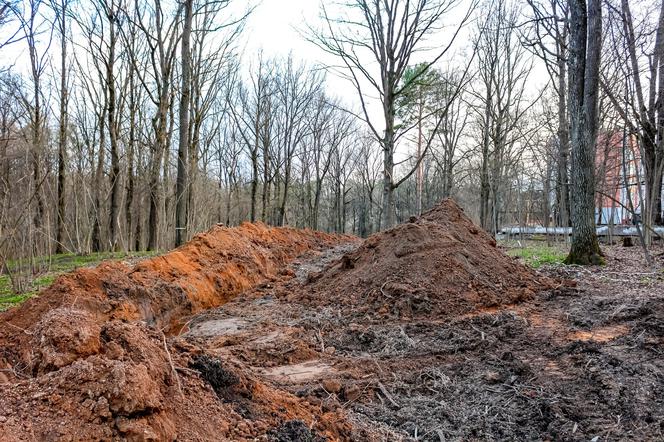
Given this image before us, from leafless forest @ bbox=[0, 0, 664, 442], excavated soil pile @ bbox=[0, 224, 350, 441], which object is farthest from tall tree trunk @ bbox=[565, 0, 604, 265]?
excavated soil pile @ bbox=[0, 224, 350, 441]

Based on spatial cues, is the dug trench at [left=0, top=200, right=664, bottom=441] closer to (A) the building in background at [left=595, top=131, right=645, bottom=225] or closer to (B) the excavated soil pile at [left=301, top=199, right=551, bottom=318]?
(B) the excavated soil pile at [left=301, top=199, right=551, bottom=318]

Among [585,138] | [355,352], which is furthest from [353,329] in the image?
[585,138]

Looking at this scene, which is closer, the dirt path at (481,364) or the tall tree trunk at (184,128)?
the dirt path at (481,364)

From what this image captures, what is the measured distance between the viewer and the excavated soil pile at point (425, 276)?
19.4 feet

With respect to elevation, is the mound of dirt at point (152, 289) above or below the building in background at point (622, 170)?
below

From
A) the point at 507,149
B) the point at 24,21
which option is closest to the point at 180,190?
the point at 24,21

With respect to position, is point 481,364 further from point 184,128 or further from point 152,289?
point 184,128

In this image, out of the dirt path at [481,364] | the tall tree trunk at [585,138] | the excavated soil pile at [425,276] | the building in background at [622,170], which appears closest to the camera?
the dirt path at [481,364]

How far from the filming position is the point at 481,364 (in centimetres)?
378

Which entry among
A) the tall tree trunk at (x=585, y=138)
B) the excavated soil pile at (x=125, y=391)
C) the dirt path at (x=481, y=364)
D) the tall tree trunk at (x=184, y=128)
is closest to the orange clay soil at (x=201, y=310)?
the excavated soil pile at (x=125, y=391)

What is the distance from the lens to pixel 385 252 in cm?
753

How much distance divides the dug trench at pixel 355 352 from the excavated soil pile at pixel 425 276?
0.03m

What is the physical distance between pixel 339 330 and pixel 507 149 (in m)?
23.0

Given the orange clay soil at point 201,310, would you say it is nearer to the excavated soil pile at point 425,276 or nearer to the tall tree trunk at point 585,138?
the excavated soil pile at point 425,276
